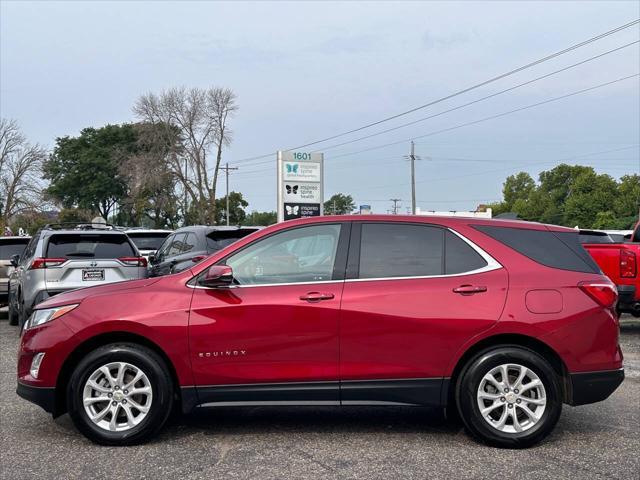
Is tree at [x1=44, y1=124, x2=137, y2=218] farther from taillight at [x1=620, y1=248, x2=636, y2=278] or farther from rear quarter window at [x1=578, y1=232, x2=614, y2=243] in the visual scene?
taillight at [x1=620, y1=248, x2=636, y2=278]

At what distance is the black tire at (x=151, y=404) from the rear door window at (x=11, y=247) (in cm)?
997

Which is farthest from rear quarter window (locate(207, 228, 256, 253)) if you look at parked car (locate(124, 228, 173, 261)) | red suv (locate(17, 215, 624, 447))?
parked car (locate(124, 228, 173, 261))

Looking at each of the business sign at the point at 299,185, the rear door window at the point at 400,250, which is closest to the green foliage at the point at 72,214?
the business sign at the point at 299,185

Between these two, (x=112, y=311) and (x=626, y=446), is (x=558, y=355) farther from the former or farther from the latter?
(x=112, y=311)

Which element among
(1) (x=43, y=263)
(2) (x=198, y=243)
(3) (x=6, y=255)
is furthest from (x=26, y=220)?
(1) (x=43, y=263)

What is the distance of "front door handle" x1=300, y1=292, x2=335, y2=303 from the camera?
484cm

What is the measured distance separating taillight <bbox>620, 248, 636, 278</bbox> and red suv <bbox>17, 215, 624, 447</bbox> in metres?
5.06

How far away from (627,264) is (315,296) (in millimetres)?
6457

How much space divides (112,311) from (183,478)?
1.34 metres

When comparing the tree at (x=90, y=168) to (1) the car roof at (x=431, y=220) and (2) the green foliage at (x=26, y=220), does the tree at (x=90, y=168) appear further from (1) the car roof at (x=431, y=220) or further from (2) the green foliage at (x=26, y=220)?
(1) the car roof at (x=431, y=220)

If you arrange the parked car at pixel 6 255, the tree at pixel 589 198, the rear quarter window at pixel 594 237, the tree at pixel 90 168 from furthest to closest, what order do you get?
the tree at pixel 589 198
the tree at pixel 90 168
the parked car at pixel 6 255
the rear quarter window at pixel 594 237

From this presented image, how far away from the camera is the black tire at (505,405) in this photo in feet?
15.8

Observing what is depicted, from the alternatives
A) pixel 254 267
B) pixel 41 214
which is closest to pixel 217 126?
pixel 41 214

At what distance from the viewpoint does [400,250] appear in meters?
5.07
